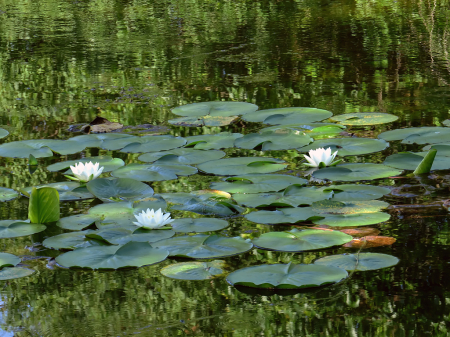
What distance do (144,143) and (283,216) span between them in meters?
1.22

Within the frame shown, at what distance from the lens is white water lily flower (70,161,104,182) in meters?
2.73

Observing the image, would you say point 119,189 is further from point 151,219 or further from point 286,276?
point 286,276

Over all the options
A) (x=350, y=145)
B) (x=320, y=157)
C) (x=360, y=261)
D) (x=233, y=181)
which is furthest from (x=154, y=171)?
(x=360, y=261)

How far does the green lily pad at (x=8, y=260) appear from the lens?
1.99 metres

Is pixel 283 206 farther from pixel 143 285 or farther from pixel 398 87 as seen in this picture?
pixel 398 87

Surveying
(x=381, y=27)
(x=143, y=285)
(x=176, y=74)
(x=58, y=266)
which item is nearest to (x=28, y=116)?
(x=176, y=74)

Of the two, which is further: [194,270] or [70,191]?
[70,191]

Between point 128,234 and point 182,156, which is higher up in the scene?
point 182,156

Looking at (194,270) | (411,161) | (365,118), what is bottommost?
(194,270)

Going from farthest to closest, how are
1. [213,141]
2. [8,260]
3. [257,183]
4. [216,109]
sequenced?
[216,109] < [213,141] < [257,183] < [8,260]

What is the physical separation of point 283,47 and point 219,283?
169 inches

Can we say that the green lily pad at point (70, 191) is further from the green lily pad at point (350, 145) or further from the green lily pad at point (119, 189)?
the green lily pad at point (350, 145)

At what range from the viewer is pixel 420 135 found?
313 centimetres

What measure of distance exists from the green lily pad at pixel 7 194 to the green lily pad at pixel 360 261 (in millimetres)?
1426
